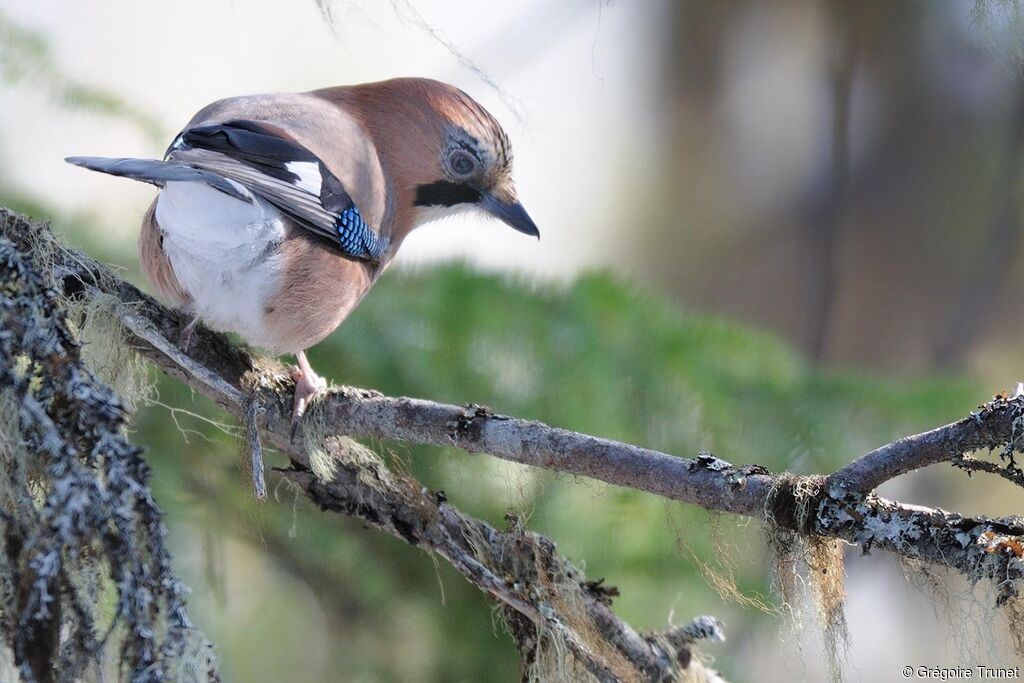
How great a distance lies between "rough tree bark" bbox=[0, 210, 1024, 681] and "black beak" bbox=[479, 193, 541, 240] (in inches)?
8.5

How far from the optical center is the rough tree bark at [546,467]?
50cm

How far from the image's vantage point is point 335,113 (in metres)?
0.85

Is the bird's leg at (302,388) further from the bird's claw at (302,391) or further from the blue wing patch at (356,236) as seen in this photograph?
the blue wing patch at (356,236)

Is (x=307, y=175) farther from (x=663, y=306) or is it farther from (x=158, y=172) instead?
(x=663, y=306)

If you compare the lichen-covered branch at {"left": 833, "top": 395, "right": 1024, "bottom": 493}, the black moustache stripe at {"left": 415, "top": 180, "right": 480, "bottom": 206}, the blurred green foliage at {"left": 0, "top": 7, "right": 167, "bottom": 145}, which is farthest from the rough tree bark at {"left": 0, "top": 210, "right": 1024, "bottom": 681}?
the blurred green foliage at {"left": 0, "top": 7, "right": 167, "bottom": 145}

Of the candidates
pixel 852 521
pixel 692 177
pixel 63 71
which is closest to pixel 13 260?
pixel 852 521

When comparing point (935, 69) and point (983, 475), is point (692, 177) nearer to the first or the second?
point (935, 69)

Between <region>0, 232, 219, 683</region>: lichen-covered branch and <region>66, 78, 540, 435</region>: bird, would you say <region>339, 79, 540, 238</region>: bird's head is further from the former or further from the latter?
<region>0, 232, 219, 683</region>: lichen-covered branch

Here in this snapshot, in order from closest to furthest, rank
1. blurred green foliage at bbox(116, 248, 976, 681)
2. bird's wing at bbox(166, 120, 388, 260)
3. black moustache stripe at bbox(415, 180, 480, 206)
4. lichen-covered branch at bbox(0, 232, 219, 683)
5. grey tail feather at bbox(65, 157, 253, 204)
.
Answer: lichen-covered branch at bbox(0, 232, 219, 683)
grey tail feather at bbox(65, 157, 253, 204)
bird's wing at bbox(166, 120, 388, 260)
black moustache stripe at bbox(415, 180, 480, 206)
blurred green foliage at bbox(116, 248, 976, 681)

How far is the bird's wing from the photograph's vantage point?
0.66 meters

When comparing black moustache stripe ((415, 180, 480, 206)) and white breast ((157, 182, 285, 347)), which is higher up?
black moustache stripe ((415, 180, 480, 206))

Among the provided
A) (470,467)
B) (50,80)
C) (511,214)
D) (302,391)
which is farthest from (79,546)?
(50,80)

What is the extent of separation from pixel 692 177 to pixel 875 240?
353mm

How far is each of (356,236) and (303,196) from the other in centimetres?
8
